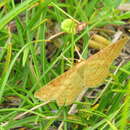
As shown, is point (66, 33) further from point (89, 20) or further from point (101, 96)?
point (101, 96)

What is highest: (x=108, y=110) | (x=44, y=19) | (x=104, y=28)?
(x=44, y=19)

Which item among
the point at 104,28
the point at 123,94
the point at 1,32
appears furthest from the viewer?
the point at 104,28

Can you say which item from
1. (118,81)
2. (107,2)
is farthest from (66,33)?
(118,81)

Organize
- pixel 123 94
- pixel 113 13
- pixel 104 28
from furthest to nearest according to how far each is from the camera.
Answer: pixel 104 28
pixel 113 13
pixel 123 94

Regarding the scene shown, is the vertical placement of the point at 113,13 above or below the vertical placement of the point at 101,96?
above

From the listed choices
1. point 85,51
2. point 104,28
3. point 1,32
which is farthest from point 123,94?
point 1,32

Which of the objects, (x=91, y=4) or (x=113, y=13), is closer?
(x=113, y=13)

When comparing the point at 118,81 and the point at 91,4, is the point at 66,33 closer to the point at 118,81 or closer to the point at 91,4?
the point at 91,4
